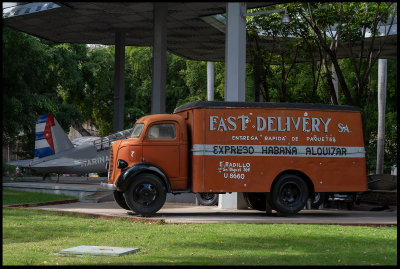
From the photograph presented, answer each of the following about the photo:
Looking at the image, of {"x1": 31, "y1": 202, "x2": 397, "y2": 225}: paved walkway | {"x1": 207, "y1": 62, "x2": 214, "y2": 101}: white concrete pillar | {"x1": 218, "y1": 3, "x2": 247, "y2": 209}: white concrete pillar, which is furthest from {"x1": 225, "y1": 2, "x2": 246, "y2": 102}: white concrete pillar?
{"x1": 207, "y1": 62, "x2": 214, "y2": 101}: white concrete pillar

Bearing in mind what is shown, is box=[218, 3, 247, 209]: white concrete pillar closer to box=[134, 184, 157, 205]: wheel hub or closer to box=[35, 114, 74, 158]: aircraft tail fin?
box=[134, 184, 157, 205]: wheel hub

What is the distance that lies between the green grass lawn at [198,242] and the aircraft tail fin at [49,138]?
16666 millimetres

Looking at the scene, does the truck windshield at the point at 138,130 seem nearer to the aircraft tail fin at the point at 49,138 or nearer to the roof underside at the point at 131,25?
the roof underside at the point at 131,25

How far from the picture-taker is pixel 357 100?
83.3ft

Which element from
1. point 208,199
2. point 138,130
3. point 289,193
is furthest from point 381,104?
point 138,130

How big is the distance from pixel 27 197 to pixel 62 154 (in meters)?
9.41

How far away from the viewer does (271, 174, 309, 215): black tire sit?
19.0 m

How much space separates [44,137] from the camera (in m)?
34.5

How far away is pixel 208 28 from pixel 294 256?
23.1m

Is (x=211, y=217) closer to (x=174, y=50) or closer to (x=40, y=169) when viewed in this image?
(x=40, y=169)

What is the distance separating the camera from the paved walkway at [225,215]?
17469mm

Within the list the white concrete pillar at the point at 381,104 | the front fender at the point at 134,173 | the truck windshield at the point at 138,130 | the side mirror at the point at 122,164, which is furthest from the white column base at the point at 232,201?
the white concrete pillar at the point at 381,104

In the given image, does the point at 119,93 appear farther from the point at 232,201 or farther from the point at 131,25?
the point at 232,201

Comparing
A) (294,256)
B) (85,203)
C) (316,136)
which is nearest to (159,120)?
(316,136)
